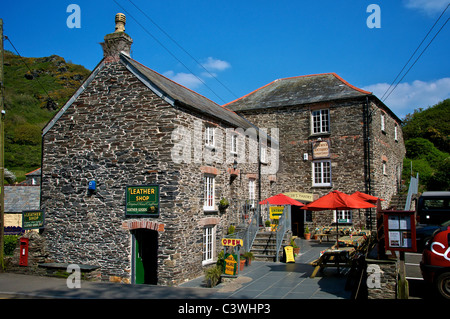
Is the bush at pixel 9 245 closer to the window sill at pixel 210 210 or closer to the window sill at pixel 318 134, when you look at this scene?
the window sill at pixel 210 210

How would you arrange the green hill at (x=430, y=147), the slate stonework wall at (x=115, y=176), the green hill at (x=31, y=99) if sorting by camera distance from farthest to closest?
the green hill at (x=31, y=99) < the green hill at (x=430, y=147) < the slate stonework wall at (x=115, y=176)

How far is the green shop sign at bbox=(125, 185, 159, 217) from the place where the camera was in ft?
45.0

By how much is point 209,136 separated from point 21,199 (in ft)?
65.5

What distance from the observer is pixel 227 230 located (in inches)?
666

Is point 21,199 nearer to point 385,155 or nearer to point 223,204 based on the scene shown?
point 223,204

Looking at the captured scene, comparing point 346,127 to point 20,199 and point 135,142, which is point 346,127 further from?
point 20,199

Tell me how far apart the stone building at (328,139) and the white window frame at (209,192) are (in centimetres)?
810

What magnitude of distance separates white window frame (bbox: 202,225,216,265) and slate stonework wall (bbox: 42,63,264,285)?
0.98ft

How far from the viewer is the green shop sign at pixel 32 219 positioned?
14719 millimetres

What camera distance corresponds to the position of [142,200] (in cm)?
1390

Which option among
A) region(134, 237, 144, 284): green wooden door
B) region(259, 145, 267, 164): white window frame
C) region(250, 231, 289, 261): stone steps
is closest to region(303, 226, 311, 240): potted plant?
region(259, 145, 267, 164): white window frame

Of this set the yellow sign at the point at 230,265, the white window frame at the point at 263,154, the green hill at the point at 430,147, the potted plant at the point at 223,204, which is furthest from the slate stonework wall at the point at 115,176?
the green hill at the point at 430,147
